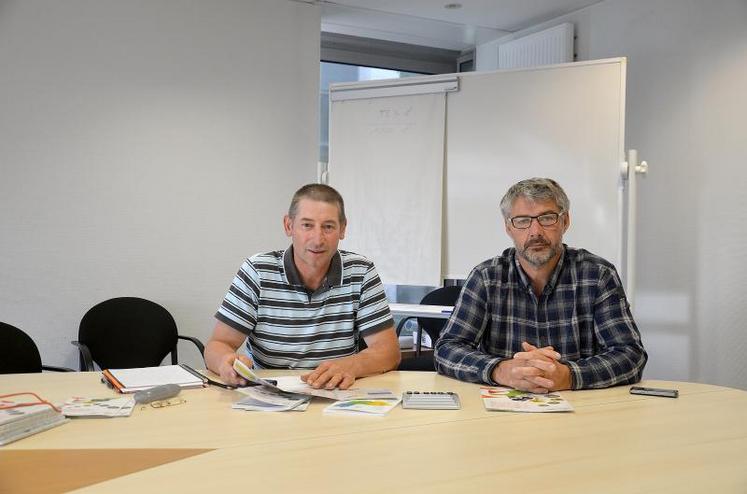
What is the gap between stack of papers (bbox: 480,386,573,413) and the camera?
6.36ft

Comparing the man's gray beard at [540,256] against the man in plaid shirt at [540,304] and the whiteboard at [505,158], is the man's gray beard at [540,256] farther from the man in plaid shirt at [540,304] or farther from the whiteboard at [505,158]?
the whiteboard at [505,158]

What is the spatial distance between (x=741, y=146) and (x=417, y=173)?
6.18ft

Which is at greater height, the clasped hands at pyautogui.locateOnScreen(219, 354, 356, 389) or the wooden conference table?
the clasped hands at pyautogui.locateOnScreen(219, 354, 356, 389)

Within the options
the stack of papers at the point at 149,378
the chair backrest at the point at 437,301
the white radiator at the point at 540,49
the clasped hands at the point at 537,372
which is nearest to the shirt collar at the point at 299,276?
the stack of papers at the point at 149,378

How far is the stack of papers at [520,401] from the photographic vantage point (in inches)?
76.3

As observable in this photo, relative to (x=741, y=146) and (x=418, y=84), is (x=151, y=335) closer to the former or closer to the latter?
(x=418, y=84)

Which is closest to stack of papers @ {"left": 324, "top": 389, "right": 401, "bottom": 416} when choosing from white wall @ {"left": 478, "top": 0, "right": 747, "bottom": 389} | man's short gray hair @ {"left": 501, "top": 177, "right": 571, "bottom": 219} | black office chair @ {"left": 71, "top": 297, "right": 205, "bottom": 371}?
man's short gray hair @ {"left": 501, "top": 177, "right": 571, "bottom": 219}

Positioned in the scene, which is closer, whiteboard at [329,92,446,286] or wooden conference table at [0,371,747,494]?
wooden conference table at [0,371,747,494]

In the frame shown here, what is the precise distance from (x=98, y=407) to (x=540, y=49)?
13.5ft

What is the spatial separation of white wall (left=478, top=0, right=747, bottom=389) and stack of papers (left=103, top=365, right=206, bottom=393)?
3.06m

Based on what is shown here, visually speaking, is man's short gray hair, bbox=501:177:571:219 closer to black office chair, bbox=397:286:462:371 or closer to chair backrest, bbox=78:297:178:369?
black office chair, bbox=397:286:462:371

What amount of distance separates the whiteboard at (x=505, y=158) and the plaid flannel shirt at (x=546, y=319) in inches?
66.4

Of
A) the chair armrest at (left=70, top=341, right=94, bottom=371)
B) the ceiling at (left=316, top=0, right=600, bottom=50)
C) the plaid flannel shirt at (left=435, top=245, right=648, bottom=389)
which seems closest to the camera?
the plaid flannel shirt at (left=435, top=245, right=648, bottom=389)

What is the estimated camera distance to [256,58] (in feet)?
14.9
